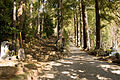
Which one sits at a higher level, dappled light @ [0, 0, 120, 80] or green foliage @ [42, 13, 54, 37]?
green foliage @ [42, 13, 54, 37]

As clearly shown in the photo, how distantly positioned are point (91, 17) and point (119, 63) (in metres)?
28.3

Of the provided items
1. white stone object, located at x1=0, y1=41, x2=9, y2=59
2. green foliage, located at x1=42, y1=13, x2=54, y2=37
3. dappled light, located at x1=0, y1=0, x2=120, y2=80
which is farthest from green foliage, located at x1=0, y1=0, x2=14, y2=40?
green foliage, located at x1=42, y1=13, x2=54, y2=37

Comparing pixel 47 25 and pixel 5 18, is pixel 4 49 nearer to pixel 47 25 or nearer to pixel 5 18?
pixel 5 18

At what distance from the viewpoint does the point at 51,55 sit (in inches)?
434

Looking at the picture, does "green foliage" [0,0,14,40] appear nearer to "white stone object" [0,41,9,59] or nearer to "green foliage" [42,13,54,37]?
"white stone object" [0,41,9,59]

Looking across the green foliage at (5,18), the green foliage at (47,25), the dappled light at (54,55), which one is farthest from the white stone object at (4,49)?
the green foliage at (47,25)

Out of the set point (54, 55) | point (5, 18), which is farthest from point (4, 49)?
point (54, 55)

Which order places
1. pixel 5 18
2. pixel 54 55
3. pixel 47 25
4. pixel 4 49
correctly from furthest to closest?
pixel 47 25 → pixel 5 18 → pixel 54 55 → pixel 4 49

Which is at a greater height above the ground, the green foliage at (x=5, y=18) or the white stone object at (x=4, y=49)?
the green foliage at (x=5, y=18)

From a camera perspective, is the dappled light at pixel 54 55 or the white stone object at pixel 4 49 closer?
the dappled light at pixel 54 55

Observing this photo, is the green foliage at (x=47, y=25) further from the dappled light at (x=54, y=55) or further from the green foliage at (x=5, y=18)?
the green foliage at (x=5, y=18)

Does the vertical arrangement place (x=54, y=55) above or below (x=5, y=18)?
below

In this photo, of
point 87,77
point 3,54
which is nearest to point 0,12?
point 3,54

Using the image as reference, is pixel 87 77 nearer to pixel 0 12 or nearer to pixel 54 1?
pixel 0 12
